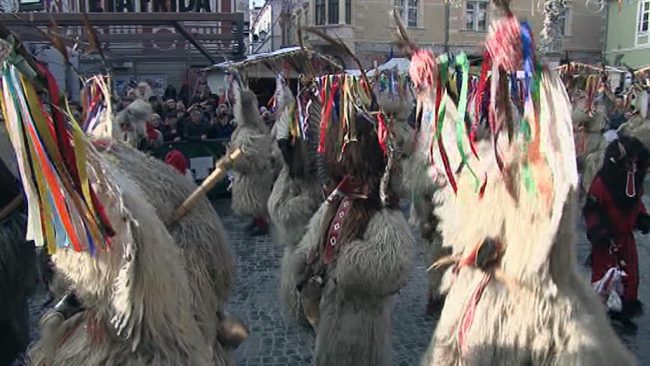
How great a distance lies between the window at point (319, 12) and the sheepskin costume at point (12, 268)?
83.3ft

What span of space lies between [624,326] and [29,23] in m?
9.35

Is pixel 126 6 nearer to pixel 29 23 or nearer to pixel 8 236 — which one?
pixel 29 23

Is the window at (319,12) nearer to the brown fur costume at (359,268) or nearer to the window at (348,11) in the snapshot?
the window at (348,11)

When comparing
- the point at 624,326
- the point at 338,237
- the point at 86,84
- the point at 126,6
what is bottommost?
the point at 624,326

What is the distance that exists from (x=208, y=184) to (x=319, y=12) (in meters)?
26.7

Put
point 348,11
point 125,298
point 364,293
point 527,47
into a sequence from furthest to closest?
point 348,11 < point 364,293 < point 527,47 < point 125,298

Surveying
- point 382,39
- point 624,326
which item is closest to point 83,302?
point 624,326

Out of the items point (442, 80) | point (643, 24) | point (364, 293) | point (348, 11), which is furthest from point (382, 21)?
point (442, 80)

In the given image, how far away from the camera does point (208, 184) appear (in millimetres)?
2352

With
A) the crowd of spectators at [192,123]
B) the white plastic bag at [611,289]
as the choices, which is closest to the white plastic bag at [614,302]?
the white plastic bag at [611,289]

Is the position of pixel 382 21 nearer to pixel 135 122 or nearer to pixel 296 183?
pixel 135 122

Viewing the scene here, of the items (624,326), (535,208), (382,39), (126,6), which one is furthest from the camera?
(382,39)

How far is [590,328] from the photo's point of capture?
7.54ft

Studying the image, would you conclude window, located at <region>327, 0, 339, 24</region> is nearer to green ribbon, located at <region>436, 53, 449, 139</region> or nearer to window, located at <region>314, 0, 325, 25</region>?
window, located at <region>314, 0, 325, 25</region>
